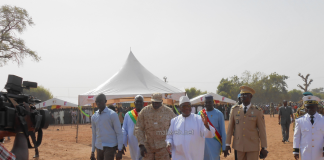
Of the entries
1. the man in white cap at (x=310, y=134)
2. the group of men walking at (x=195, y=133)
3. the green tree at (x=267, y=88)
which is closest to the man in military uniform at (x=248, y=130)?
the group of men walking at (x=195, y=133)

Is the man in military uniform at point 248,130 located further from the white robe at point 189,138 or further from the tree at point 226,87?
the tree at point 226,87

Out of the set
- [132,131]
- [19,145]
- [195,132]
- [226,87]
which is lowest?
[132,131]

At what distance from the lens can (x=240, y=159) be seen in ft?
18.6

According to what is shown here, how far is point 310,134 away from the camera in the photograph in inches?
211

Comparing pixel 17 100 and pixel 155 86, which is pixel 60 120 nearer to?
pixel 155 86

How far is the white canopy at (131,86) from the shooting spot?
14.7 m

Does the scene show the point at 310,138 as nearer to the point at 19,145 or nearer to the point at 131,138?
the point at 131,138

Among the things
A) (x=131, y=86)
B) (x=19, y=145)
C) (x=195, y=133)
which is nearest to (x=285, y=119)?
(x=131, y=86)

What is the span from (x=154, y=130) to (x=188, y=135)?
136 cm

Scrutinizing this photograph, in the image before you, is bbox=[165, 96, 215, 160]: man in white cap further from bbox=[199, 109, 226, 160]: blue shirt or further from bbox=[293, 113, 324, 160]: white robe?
bbox=[293, 113, 324, 160]: white robe

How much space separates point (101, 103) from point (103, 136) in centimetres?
70

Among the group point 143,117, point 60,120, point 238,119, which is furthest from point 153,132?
point 60,120

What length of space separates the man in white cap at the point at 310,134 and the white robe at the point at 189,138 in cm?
204

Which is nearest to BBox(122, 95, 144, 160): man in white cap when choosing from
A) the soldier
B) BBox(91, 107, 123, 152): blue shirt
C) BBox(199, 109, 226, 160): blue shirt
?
BBox(91, 107, 123, 152): blue shirt
